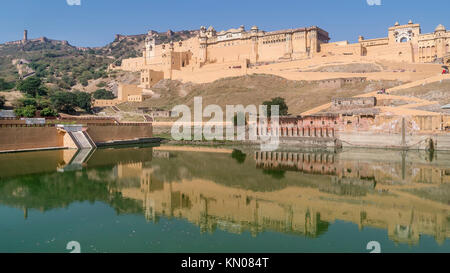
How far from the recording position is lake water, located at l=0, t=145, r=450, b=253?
26.4 ft

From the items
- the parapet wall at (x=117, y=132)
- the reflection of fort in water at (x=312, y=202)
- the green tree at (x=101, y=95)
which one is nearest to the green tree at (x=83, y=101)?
the green tree at (x=101, y=95)

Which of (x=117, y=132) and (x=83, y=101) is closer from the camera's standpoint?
(x=117, y=132)

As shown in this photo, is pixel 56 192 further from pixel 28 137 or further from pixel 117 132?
pixel 117 132

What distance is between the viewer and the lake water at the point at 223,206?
26.4 ft

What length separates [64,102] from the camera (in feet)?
151

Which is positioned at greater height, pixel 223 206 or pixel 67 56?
pixel 67 56

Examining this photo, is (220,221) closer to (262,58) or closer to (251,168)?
(251,168)

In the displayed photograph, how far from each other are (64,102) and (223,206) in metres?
40.8

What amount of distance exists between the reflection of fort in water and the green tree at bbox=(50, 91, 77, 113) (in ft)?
103

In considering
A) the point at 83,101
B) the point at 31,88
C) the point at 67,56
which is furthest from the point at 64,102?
the point at 67,56

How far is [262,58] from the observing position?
187ft

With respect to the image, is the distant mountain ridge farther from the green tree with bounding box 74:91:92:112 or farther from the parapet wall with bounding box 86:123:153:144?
the parapet wall with bounding box 86:123:153:144
